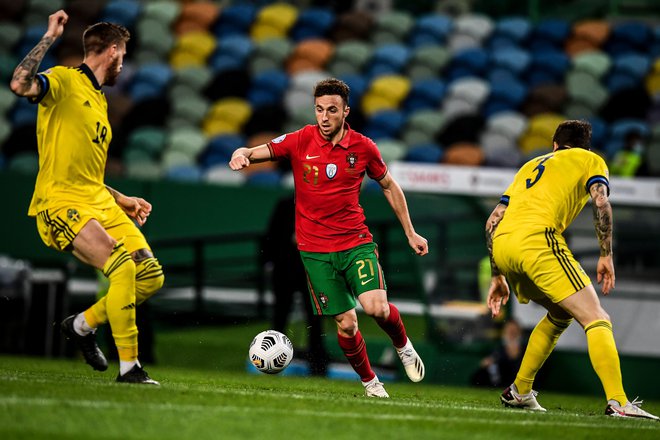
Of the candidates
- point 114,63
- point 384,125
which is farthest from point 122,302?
point 384,125

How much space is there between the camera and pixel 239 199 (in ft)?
45.0

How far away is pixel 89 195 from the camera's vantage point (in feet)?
23.2

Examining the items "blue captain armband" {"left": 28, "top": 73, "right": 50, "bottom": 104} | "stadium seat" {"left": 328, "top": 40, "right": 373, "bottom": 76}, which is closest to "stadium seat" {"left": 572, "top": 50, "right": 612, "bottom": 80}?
"stadium seat" {"left": 328, "top": 40, "right": 373, "bottom": 76}

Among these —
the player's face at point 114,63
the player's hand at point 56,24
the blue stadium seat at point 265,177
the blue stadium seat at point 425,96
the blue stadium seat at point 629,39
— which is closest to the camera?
the player's hand at point 56,24

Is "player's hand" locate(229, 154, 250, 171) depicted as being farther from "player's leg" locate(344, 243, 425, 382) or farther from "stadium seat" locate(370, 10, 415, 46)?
"stadium seat" locate(370, 10, 415, 46)

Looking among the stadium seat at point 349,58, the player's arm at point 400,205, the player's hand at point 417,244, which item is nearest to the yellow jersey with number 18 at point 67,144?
the player's arm at point 400,205

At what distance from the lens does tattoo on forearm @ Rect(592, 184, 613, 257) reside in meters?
7.23

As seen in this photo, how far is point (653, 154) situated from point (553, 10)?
5752 millimetres

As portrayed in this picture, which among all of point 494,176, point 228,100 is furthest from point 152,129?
point 494,176

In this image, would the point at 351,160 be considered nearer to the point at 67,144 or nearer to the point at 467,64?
the point at 67,144

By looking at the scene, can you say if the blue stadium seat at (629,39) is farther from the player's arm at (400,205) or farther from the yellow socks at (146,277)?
the yellow socks at (146,277)

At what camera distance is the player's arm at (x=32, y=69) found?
21.4 feet

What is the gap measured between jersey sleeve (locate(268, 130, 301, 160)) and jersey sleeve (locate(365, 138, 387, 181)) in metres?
0.52

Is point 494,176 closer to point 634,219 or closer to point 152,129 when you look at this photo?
point 634,219
